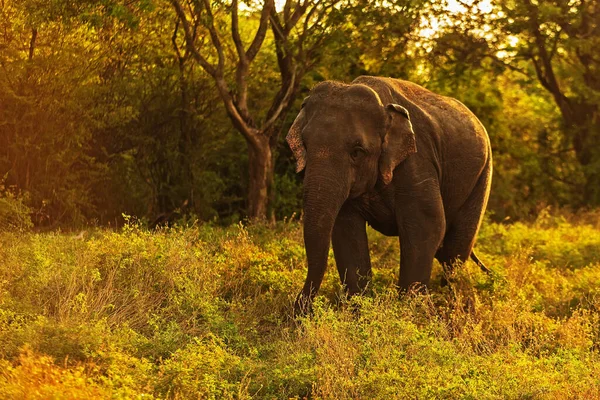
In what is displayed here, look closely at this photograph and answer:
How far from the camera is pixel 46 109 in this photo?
1833 cm

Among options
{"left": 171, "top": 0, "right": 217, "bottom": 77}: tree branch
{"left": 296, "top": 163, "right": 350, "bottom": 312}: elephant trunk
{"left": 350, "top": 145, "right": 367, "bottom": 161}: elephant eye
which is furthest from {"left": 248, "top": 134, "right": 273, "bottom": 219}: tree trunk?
{"left": 296, "top": 163, "right": 350, "bottom": 312}: elephant trunk

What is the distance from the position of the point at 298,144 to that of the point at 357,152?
61 centimetres

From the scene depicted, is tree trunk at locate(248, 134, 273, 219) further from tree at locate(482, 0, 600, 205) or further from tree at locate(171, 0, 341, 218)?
tree at locate(482, 0, 600, 205)

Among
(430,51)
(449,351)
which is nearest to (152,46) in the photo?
(430,51)

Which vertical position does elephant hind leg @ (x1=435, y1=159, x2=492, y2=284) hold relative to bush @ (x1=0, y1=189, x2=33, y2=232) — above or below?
above

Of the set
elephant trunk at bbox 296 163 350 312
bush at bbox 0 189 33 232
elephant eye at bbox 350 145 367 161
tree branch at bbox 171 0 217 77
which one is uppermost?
tree branch at bbox 171 0 217 77

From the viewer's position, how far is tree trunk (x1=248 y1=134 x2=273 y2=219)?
1969cm

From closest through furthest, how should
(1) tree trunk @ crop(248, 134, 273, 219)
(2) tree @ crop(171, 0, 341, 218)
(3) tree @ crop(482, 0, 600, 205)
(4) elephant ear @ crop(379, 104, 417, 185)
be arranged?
(4) elephant ear @ crop(379, 104, 417, 185) < (2) tree @ crop(171, 0, 341, 218) < (1) tree trunk @ crop(248, 134, 273, 219) < (3) tree @ crop(482, 0, 600, 205)

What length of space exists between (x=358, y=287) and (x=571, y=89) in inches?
657

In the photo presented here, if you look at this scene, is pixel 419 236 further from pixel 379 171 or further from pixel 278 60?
pixel 278 60

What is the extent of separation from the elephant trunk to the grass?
53 cm

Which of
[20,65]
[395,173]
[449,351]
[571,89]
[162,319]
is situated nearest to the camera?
[449,351]

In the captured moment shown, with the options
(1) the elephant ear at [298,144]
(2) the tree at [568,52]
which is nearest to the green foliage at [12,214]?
(1) the elephant ear at [298,144]

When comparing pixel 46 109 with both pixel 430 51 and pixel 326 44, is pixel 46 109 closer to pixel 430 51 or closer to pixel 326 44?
pixel 326 44
